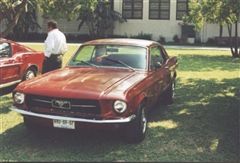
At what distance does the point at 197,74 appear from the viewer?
15.1m

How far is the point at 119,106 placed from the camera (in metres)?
6.23

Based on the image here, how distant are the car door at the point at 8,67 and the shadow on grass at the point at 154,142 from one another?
2.74 meters

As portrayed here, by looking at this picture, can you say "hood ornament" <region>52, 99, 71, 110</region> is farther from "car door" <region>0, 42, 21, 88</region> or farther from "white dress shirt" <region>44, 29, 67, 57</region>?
"car door" <region>0, 42, 21, 88</region>

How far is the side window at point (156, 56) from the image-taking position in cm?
810

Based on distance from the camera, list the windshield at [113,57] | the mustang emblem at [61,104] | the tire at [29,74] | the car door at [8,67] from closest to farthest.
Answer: the mustang emblem at [61,104]
the windshield at [113,57]
the car door at [8,67]
the tire at [29,74]

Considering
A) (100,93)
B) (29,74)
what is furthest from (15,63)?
(100,93)

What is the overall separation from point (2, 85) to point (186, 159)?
5.51 meters

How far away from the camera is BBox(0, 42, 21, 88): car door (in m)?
10.2

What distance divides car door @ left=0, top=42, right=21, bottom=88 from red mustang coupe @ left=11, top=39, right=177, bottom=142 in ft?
8.92

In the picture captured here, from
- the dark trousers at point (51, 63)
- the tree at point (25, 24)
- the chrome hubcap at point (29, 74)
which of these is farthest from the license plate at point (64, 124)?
the tree at point (25, 24)

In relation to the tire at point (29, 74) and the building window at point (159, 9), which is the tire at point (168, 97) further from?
the building window at point (159, 9)

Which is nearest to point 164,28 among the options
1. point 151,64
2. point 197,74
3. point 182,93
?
point 197,74

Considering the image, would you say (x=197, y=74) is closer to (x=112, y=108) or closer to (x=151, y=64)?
(x=151, y=64)

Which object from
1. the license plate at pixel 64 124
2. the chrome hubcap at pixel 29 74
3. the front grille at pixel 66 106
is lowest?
the license plate at pixel 64 124
